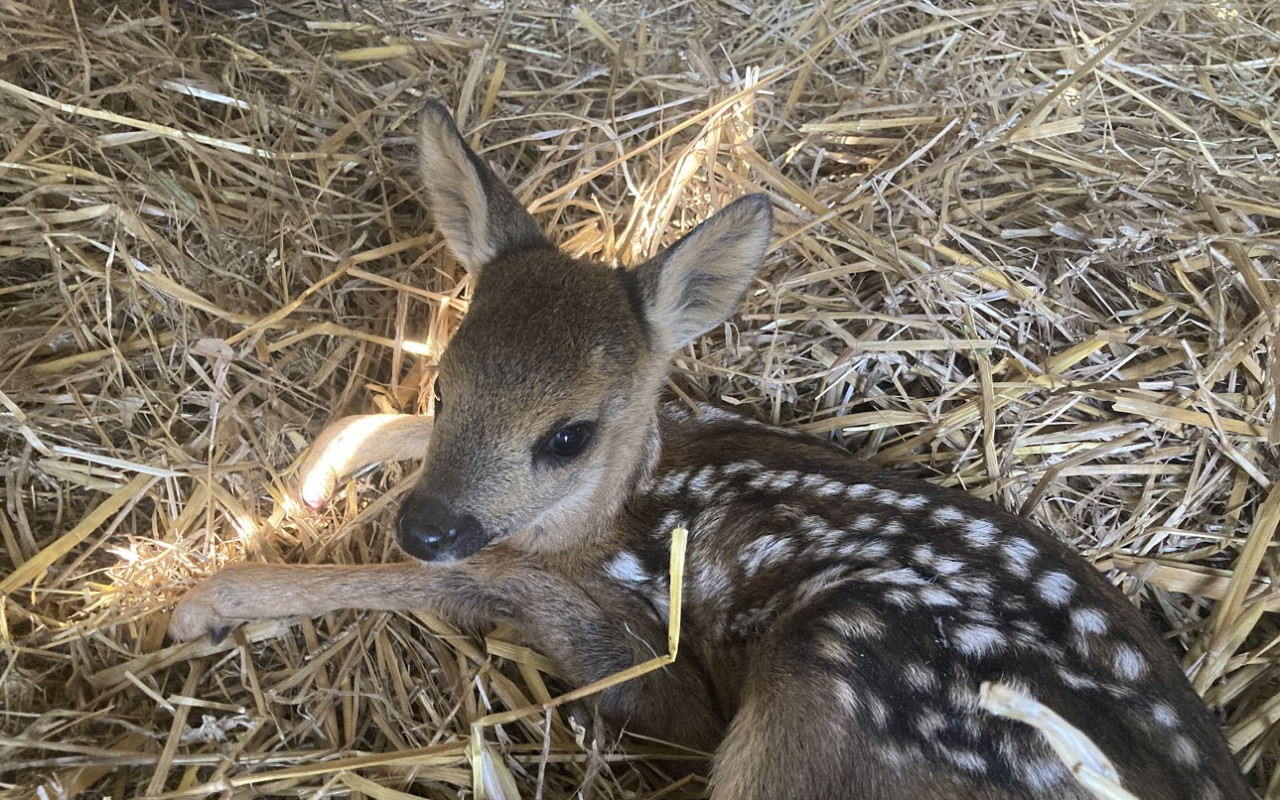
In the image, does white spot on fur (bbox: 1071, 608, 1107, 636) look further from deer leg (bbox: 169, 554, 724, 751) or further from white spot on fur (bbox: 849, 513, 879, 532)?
deer leg (bbox: 169, 554, 724, 751)

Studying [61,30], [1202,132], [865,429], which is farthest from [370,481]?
[1202,132]

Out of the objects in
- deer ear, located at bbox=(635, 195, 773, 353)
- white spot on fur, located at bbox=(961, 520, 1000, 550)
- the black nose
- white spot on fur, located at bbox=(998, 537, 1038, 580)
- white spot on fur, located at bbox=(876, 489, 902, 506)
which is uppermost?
deer ear, located at bbox=(635, 195, 773, 353)

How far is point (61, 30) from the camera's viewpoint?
3.02 meters

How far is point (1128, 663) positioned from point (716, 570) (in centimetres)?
99

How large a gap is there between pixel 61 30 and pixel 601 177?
191cm

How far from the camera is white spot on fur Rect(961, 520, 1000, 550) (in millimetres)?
2168

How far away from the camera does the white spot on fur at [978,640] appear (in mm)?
1948

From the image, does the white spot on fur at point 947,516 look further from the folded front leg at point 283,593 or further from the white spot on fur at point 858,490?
the folded front leg at point 283,593

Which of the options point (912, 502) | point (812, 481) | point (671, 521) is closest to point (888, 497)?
point (912, 502)

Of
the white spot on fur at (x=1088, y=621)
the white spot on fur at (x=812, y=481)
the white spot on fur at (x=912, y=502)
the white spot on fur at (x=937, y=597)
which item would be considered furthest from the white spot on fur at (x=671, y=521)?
the white spot on fur at (x=1088, y=621)

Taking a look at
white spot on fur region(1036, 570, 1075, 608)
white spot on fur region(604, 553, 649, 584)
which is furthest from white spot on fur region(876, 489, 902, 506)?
white spot on fur region(604, 553, 649, 584)

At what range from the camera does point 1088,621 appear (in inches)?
80.0

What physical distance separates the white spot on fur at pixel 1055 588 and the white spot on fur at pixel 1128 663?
151 millimetres

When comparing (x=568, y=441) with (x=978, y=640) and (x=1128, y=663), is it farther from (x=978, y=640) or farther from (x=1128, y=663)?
(x=1128, y=663)
